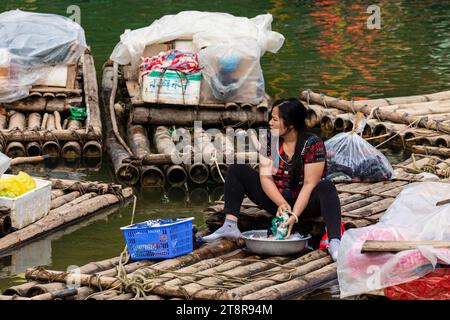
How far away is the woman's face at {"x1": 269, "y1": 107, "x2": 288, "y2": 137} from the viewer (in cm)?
934

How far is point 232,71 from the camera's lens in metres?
14.3

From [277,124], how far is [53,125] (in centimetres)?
541

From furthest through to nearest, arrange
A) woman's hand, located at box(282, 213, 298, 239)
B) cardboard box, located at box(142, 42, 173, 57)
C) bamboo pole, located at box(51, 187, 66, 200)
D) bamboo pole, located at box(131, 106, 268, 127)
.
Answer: cardboard box, located at box(142, 42, 173, 57) < bamboo pole, located at box(131, 106, 268, 127) < bamboo pole, located at box(51, 187, 66, 200) < woman's hand, located at box(282, 213, 298, 239)

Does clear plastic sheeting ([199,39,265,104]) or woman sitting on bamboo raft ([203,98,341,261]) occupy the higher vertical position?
clear plastic sheeting ([199,39,265,104])

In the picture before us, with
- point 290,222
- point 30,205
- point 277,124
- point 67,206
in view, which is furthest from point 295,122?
point 67,206

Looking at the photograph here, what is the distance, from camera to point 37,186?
10.8m

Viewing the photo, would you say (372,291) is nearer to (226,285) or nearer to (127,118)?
(226,285)

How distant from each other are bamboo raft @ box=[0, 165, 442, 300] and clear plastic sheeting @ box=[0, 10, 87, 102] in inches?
216

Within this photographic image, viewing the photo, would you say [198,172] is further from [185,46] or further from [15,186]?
[185,46]

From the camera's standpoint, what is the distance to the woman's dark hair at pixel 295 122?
9.32m

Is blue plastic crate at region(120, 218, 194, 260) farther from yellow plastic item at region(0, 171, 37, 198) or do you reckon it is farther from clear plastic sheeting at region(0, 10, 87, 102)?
clear plastic sheeting at region(0, 10, 87, 102)

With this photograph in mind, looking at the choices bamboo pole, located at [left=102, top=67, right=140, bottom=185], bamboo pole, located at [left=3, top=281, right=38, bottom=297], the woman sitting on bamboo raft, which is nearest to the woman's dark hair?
the woman sitting on bamboo raft
